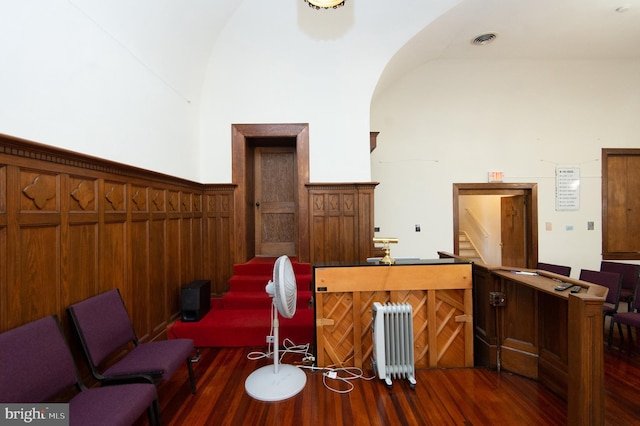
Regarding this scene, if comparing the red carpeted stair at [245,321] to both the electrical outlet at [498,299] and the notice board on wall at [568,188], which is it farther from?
Result: the notice board on wall at [568,188]

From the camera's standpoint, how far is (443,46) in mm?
4062

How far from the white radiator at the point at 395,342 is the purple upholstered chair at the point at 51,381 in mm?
1625

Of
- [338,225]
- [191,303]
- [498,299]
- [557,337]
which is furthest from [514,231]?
[191,303]

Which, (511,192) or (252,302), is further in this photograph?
(511,192)

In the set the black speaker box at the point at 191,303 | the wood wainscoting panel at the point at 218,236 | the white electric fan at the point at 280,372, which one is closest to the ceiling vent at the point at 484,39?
the wood wainscoting panel at the point at 218,236

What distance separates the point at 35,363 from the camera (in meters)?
1.33

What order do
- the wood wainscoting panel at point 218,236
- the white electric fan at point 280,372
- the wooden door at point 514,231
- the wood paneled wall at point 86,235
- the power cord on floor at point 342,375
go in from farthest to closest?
the wooden door at point 514,231
the wood wainscoting panel at point 218,236
the power cord on floor at point 342,375
the white electric fan at point 280,372
the wood paneled wall at point 86,235

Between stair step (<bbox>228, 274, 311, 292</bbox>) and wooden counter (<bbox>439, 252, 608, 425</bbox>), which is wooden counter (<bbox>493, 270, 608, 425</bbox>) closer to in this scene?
wooden counter (<bbox>439, 252, 608, 425</bbox>)

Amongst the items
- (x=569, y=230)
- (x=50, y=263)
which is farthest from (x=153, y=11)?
(x=569, y=230)

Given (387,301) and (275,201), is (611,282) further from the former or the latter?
(275,201)

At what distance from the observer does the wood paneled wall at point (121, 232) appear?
4.78 ft

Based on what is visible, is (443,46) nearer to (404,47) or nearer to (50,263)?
(404,47)

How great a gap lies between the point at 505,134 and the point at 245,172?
450cm

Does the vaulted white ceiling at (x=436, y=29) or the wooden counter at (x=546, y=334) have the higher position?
the vaulted white ceiling at (x=436, y=29)
